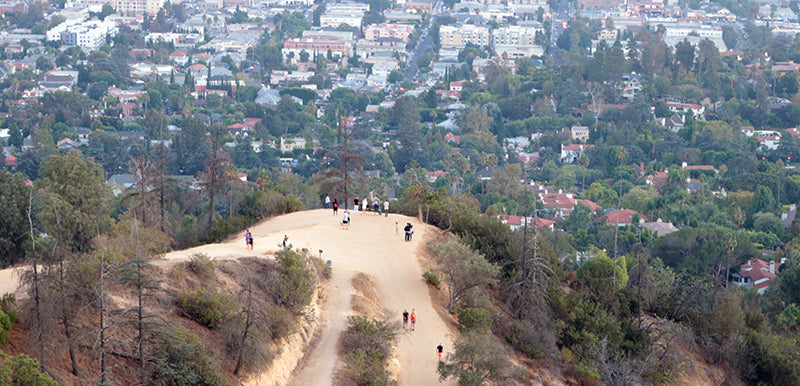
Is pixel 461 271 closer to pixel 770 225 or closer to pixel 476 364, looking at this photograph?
pixel 476 364

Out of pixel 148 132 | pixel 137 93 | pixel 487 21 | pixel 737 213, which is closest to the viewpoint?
pixel 737 213

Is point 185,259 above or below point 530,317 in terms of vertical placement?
above

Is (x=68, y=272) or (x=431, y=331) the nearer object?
(x=68, y=272)

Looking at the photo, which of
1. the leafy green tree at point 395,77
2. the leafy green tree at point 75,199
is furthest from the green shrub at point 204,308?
the leafy green tree at point 395,77

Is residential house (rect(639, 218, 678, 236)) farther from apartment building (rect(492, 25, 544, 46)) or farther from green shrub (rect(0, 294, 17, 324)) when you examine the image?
apartment building (rect(492, 25, 544, 46))

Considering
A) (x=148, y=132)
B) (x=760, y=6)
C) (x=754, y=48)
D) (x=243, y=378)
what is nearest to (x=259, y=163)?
(x=148, y=132)

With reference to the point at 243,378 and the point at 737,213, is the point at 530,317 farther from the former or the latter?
the point at 737,213

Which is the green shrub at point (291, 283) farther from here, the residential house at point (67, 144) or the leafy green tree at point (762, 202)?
the residential house at point (67, 144)
